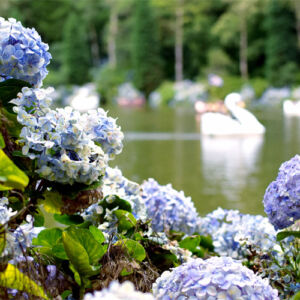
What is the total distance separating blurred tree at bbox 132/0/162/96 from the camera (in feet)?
107

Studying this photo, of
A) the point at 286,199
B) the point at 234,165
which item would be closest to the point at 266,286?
the point at 286,199

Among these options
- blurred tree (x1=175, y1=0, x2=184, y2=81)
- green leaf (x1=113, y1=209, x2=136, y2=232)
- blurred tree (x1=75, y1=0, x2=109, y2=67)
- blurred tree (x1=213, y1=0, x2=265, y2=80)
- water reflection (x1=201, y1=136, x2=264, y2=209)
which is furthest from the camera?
blurred tree (x1=75, y1=0, x2=109, y2=67)

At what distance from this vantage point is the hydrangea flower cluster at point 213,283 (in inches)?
40.9

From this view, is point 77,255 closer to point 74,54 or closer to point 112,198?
point 112,198

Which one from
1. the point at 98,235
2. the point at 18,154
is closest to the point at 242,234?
the point at 98,235

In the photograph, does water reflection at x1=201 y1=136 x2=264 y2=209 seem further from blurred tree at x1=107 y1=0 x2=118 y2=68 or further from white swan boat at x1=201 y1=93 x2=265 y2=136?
A: blurred tree at x1=107 y1=0 x2=118 y2=68

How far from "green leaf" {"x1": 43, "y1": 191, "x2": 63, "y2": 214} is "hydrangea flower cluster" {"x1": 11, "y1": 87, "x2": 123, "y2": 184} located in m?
0.07

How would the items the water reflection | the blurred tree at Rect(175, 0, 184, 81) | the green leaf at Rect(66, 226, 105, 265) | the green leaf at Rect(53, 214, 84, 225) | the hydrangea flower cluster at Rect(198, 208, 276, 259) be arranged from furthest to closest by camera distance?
the blurred tree at Rect(175, 0, 184, 81)
the water reflection
the hydrangea flower cluster at Rect(198, 208, 276, 259)
the green leaf at Rect(53, 214, 84, 225)
the green leaf at Rect(66, 226, 105, 265)

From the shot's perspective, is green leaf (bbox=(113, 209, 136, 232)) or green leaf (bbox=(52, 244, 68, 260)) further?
green leaf (bbox=(113, 209, 136, 232))

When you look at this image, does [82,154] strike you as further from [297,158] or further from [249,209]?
[249,209]

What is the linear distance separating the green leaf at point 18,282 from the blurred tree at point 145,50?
31.7 meters

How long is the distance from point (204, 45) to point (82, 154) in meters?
33.8

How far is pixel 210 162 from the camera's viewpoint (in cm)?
846

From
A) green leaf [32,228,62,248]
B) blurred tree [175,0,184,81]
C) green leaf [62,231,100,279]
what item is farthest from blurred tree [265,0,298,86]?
green leaf [62,231,100,279]
